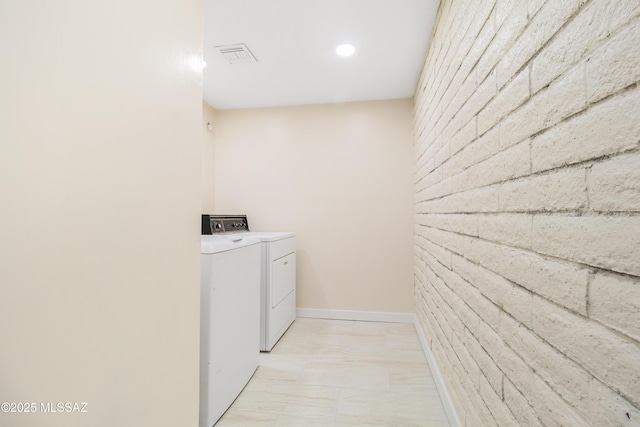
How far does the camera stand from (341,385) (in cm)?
186

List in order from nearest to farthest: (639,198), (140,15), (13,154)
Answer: (639,198) → (13,154) → (140,15)

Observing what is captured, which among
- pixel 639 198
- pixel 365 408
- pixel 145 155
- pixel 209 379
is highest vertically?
pixel 145 155

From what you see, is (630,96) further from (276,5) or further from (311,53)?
(311,53)

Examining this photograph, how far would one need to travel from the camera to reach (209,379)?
146 cm

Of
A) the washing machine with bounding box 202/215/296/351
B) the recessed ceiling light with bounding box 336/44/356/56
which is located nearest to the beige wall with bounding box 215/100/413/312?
the washing machine with bounding box 202/215/296/351

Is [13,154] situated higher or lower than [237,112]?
lower

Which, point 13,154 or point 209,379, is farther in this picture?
point 209,379

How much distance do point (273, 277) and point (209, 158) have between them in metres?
1.70

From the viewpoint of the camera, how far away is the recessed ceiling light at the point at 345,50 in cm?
211

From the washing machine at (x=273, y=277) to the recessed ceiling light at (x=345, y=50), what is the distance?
5.21 feet

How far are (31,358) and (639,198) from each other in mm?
1147

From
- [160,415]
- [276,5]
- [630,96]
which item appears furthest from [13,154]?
[276,5]

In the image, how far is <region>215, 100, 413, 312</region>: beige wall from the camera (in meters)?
3.02

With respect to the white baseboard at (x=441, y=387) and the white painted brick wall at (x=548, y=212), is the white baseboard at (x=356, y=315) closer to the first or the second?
the white baseboard at (x=441, y=387)
